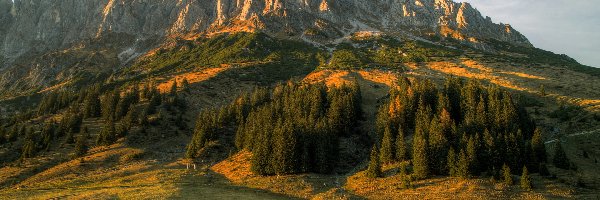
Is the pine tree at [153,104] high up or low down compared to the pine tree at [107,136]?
up

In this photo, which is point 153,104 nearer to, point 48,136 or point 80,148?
point 48,136

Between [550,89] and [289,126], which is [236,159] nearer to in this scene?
[289,126]

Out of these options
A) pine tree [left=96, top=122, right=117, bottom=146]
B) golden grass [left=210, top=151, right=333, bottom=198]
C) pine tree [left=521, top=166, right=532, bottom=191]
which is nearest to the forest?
pine tree [left=96, top=122, right=117, bottom=146]

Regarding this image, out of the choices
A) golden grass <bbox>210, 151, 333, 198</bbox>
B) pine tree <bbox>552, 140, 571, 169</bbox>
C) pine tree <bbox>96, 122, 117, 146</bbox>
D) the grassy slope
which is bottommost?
golden grass <bbox>210, 151, 333, 198</bbox>

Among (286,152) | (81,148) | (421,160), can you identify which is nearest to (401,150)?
(421,160)

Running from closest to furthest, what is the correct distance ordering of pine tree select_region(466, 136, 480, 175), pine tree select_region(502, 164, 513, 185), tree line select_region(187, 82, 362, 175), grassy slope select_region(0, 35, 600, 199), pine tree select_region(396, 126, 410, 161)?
1. pine tree select_region(502, 164, 513, 185)
2. grassy slope select_region(0, 35, 600, 199)
3. pine tree select_region(466, 136, 480, 175)
4. pine tree select_region(396, 126, 410, 161)
5. tree line select_region(187, 82, 362, 175)

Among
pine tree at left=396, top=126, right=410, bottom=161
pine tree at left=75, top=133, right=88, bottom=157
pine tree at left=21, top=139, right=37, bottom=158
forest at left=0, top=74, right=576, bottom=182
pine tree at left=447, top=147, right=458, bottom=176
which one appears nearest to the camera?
pine tree at left=447, top=147, right=458, bottom=176

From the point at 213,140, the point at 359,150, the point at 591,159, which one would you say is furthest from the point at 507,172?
the point at 213,140

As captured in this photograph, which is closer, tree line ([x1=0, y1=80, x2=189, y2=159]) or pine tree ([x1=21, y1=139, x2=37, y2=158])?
pine tree ([x1=21, y1=139, x2=37, y2=158])

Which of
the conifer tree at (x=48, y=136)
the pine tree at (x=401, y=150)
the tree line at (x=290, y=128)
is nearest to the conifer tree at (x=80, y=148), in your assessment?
the conifer tree at (x=48, y=136)

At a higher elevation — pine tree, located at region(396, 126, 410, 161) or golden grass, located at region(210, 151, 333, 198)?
pine tree, located at region(396, 126, 410, 161)

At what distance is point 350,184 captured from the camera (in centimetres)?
6738

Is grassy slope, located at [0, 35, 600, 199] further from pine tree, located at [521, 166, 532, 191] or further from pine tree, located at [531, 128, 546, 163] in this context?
pine tree, located at [531, 128, 546, 163]

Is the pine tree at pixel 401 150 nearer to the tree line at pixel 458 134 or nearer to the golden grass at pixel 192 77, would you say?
the tree line at pixel 458 134
